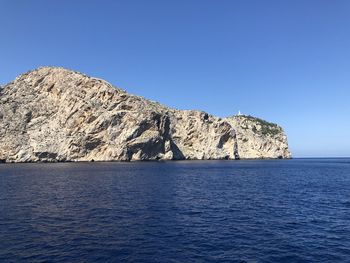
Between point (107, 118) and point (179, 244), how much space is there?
13207cm

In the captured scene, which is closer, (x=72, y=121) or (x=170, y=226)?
(x=170, y=226)

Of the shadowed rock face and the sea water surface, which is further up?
the shadowed rock face

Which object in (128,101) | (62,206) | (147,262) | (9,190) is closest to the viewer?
(147,262)

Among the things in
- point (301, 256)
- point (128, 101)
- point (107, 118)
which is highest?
point (128, 101)

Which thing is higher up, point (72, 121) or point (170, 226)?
point (72, 121)

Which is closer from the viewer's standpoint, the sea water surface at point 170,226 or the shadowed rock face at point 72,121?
the sea water surface at point 170,226

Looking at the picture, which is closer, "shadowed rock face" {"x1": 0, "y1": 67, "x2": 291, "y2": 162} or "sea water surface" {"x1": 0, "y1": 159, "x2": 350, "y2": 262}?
"sea water surface" {"x1": 0, "y1": 159, "x2": 350, "y2": 262}

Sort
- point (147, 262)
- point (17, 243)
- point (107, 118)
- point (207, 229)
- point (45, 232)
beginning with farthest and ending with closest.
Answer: point (107, 118) → point (207, 229) → point (45, 232) → point (17, 243) → point (147, 262)

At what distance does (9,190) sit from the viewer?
56188 millimetres

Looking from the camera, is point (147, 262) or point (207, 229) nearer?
point (147, 262)

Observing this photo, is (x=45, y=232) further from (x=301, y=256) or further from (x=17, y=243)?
(x=301, y=256)

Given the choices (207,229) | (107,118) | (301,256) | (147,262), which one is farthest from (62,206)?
(107,118)

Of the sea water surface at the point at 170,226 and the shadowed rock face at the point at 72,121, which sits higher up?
the shadowed rock face at the point at 72,121

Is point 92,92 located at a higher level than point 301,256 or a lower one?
higher
